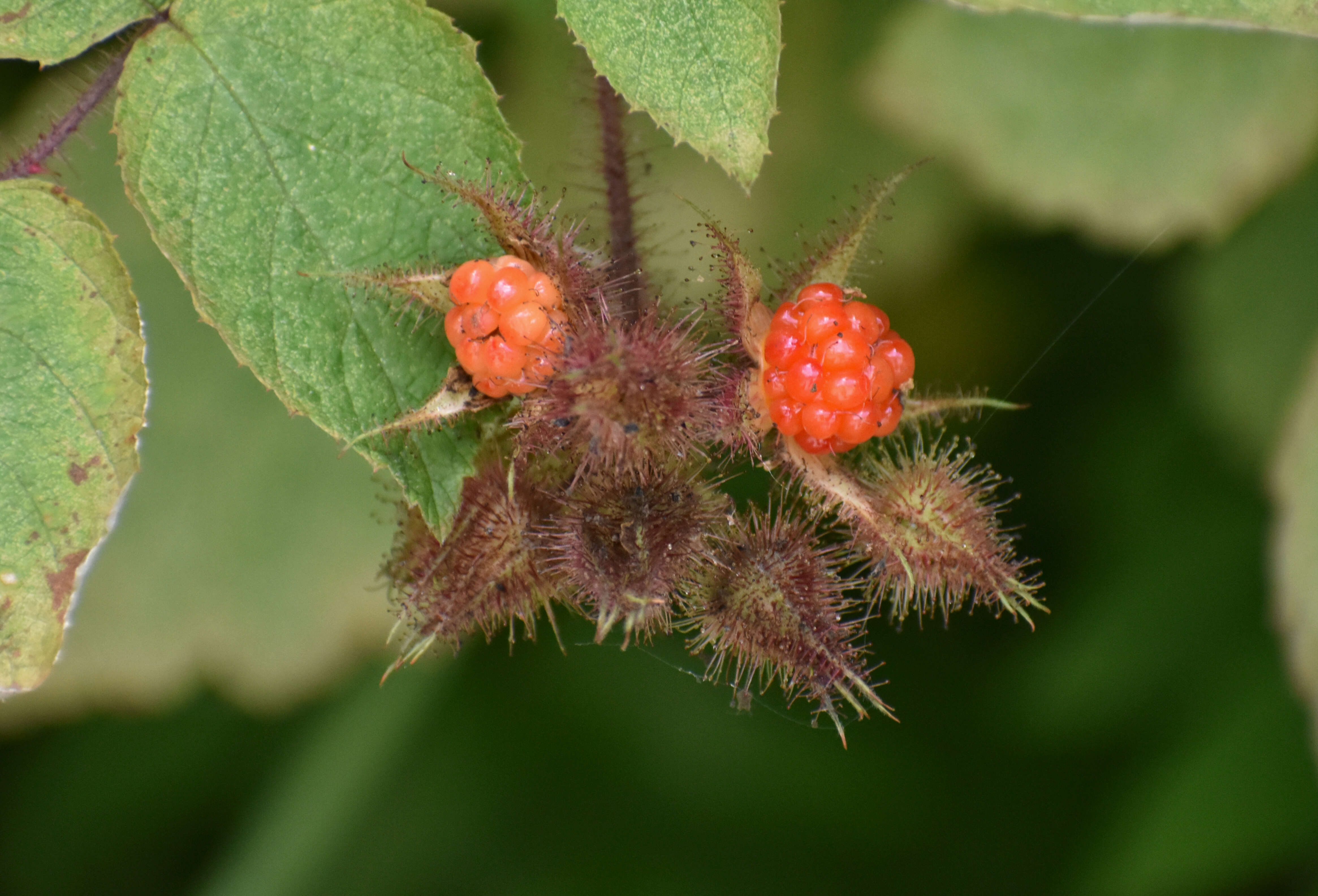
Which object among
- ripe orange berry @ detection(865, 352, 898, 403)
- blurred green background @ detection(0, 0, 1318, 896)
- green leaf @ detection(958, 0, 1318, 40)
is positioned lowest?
blurred green background @ detection(0, 0, 1318, 896)

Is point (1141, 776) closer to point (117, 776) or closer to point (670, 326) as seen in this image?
point (670, 326)

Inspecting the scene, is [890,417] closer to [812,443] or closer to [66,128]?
[812,443]

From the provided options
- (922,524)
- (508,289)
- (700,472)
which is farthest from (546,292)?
(922,524)

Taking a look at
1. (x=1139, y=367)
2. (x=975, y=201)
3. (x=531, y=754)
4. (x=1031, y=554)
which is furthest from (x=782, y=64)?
(x=531, y=754)

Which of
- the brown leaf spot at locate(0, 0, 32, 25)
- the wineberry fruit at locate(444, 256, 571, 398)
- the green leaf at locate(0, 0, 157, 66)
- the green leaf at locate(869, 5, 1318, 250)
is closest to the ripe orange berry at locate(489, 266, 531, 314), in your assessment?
the wineberry fruit at locate(444, 256, 571, 398)

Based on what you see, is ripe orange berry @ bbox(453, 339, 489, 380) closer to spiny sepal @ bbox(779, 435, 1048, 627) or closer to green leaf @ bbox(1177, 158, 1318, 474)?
spiny sepal @ bbox(779, 435, 1048, 627)

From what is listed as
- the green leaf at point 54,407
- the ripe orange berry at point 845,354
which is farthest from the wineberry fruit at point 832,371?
the green leaf at point 54,407

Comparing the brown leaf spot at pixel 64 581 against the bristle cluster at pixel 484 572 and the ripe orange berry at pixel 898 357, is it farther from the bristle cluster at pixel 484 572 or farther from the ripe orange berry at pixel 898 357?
the ripe orange berry at pixel 898 357
